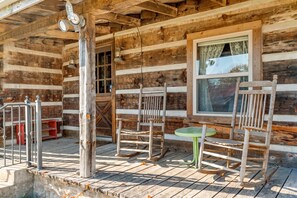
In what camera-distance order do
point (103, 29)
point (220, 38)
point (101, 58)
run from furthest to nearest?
point (101, 58) → point (103, 29) → point (220, 38)

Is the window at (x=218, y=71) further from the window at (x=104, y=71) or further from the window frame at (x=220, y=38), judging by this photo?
the window at (x=104, y=71)

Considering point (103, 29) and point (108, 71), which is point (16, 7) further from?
point (108, 71)

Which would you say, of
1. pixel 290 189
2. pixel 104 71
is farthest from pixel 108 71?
pixel 290 189

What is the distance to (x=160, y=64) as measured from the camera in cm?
425

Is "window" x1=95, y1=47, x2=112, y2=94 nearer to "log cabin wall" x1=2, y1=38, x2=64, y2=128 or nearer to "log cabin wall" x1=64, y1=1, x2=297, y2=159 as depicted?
"log cabin wall" x1=64, y1=1, x2=297, y2=159

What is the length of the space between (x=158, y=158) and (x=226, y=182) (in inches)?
44.6

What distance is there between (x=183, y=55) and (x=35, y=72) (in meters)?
3.42

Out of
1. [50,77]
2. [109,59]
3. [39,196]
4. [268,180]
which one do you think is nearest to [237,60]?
[268,180]

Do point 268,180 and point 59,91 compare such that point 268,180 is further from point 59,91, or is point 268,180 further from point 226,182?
point 59,91

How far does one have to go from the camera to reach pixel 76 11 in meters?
3.00

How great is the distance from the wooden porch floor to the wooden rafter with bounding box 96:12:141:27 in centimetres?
225

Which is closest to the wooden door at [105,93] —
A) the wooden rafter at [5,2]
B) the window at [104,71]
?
the window at [104,71]

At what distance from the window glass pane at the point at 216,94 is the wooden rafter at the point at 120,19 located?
162 cm

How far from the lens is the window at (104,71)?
5.07m
